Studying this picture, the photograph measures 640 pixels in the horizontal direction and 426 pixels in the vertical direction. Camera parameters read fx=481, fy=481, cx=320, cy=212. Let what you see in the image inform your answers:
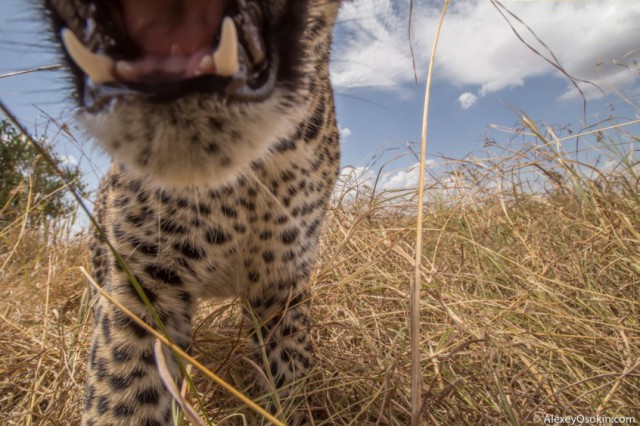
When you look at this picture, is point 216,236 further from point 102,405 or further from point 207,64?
point 207,64

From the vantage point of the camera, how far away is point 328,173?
2434 mm

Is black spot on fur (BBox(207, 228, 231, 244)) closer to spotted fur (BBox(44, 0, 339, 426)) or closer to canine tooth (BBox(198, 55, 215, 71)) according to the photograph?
spotted fur (BBox(44, 0, 339, 426))

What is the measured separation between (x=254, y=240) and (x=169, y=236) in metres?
0.37

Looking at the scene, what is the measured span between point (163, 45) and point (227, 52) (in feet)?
0.69

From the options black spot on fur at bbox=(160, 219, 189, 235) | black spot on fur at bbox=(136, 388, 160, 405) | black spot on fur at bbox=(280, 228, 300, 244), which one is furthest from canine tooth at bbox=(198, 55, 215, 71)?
black spot on fur at bbox=(136, 388, 160, 405)

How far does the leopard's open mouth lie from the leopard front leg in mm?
983

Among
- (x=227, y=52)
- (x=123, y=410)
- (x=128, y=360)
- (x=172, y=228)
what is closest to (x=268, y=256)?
(x=172, y=228)

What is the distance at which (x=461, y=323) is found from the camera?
1.85 m

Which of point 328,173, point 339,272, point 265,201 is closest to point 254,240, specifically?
point 265,201

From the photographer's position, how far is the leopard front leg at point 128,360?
1.81 metres

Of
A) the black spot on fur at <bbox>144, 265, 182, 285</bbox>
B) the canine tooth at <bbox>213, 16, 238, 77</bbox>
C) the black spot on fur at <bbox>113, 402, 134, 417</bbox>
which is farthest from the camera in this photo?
the black spot on fur at <bbox>144, 265, 182, 285</bbox>

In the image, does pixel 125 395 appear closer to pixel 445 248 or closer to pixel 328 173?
pixel 328 173

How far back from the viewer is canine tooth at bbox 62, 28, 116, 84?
92 cm

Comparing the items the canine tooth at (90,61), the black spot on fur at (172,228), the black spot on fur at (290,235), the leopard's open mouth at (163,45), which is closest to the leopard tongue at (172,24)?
the leopard's open mouth at (163,45)
